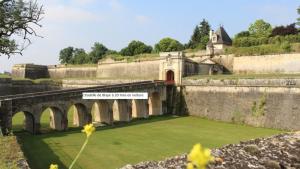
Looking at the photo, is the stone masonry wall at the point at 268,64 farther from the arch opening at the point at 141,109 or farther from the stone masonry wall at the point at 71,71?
the stone masonry wall at the point at 71,71

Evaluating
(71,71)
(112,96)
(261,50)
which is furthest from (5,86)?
(261,50)

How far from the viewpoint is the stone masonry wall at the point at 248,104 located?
23.5 m

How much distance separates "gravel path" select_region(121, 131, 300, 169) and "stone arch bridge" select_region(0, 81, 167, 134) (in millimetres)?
17355

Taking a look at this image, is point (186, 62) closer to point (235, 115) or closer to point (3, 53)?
point (235, 115)

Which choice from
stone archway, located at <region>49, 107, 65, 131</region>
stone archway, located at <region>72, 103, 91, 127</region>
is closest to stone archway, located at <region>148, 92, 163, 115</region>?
stone archway, located at <region>72, 103, 91, 127</region>

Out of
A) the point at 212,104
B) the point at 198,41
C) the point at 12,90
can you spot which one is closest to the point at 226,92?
the point at 212,104

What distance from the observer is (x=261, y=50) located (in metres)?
32.8

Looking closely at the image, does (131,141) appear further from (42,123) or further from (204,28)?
(204,28)

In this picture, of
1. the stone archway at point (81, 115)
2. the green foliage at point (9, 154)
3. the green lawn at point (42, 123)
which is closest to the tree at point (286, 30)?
the green lawn at point (42, 123)

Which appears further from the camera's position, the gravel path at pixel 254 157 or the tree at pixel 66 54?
the tree at pixel 66 54

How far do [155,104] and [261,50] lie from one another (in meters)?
10.0

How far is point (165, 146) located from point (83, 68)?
33843mm

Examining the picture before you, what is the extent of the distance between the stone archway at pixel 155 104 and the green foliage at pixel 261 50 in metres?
8.89

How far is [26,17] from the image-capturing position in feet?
54.1
